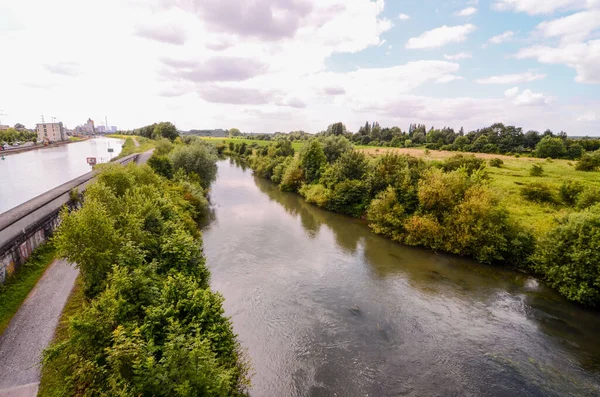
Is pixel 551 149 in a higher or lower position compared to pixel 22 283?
higher

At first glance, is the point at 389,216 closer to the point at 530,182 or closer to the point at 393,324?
the point at 393,324

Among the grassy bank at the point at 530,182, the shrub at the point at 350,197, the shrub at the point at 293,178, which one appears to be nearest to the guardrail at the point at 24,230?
the shrub at the point at 350,197

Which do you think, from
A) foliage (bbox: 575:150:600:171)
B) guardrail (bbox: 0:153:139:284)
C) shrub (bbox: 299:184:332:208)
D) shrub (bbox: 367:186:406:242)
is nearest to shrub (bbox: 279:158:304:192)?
shrub (bbox: 299:184:332:208)

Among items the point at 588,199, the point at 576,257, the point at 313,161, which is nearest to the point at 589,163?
the point at 588,199

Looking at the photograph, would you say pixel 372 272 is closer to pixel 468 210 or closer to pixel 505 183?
pixel 468 210

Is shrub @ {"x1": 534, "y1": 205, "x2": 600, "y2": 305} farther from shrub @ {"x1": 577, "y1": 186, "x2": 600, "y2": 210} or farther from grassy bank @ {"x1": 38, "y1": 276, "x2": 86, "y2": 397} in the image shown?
grassy bank @ {"x1": 38, "y1": 276, "x2": 86, "y2": 397}

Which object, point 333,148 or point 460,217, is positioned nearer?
point 460,217

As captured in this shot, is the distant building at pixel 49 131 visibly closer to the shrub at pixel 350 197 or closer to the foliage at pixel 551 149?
the shrub at pixel 350 197

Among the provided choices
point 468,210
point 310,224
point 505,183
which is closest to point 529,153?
point 505,183
